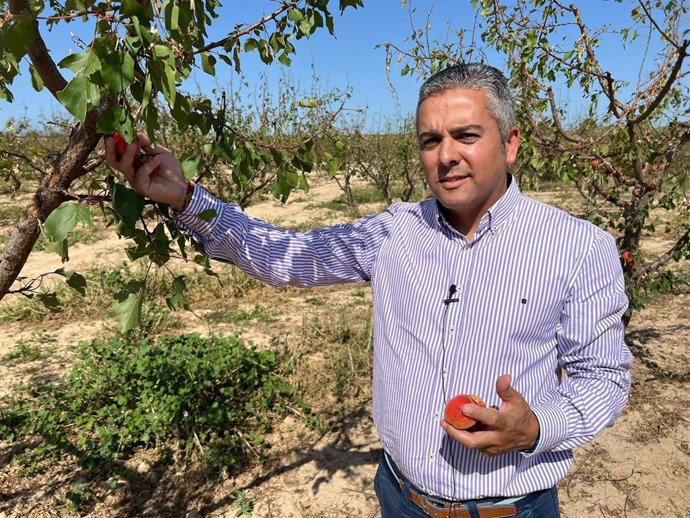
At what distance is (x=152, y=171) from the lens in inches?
48.8

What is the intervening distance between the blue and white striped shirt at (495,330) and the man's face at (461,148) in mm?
81

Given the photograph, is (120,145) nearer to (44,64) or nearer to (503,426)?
(44,64)

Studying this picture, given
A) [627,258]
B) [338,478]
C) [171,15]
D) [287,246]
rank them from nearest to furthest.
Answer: [171,15] < [287,246] < [338,478] < [627,258]

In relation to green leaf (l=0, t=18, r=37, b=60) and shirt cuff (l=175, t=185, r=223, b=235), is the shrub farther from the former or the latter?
green leaf (l=0, t=18, r=37, b=60)

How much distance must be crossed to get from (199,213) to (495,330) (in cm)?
80

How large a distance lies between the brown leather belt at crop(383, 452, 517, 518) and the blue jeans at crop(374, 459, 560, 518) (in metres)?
0.02

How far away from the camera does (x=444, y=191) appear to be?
132 cm

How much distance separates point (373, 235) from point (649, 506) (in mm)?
2339

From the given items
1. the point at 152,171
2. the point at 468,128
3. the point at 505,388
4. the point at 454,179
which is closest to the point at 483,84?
the point at 468,128

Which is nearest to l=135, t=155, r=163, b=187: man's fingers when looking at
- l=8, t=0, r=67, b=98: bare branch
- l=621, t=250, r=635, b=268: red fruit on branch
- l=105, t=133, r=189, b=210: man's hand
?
l=105, t=133, r=189, b=210: man's hand

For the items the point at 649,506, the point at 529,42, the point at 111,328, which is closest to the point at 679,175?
the point at 529,42

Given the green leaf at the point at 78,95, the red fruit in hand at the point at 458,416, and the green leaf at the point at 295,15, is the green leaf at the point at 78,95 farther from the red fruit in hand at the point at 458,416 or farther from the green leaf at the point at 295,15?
the red fruit in hand at the point at 458,416

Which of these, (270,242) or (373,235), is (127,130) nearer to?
(270,242)

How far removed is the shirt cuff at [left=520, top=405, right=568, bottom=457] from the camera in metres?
1.15
